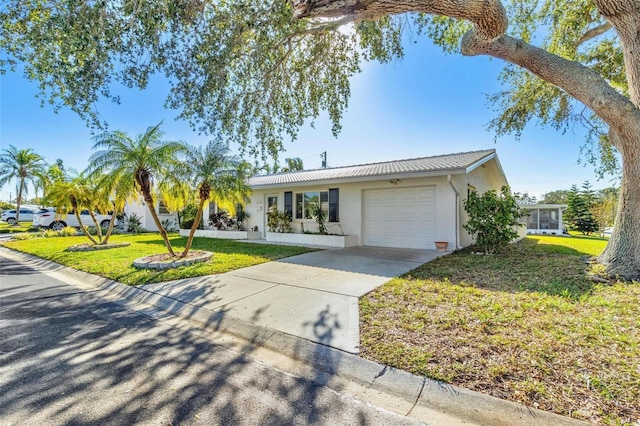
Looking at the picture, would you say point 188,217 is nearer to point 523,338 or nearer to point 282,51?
point 282,51

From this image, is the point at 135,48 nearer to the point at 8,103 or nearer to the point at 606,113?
the point at 8,103

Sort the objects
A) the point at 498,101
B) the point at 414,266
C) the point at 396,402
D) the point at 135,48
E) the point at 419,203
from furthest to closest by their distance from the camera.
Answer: the point at 498,101 < the point at 419,203 < the point at 414,266 < the point at 135,48 < the point at 396,402

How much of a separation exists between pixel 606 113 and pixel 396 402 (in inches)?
273

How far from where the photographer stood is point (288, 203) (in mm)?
13836

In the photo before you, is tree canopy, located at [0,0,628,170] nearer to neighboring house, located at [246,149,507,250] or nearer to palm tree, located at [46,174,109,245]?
neighboring house, located at [246,149,507,250]

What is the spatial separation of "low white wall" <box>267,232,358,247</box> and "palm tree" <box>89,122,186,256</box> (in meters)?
5.76

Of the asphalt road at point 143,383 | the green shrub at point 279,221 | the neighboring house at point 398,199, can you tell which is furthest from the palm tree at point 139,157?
the green shrub at point 279,221

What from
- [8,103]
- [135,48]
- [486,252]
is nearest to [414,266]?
[486,252]

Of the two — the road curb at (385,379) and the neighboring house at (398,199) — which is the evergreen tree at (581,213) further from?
the road curb at (385,379)

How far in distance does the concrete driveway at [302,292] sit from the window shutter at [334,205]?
362 cm

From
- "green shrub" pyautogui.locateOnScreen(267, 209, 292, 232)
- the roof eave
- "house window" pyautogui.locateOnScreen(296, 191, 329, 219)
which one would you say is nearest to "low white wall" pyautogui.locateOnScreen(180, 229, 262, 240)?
"green shrub" pyautogui.locateOnScreen(267, 209, 292, 232)

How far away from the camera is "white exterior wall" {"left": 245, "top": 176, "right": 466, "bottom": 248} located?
9.93 m

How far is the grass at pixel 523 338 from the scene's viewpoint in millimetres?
2441

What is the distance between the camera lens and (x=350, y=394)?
2604 mm
